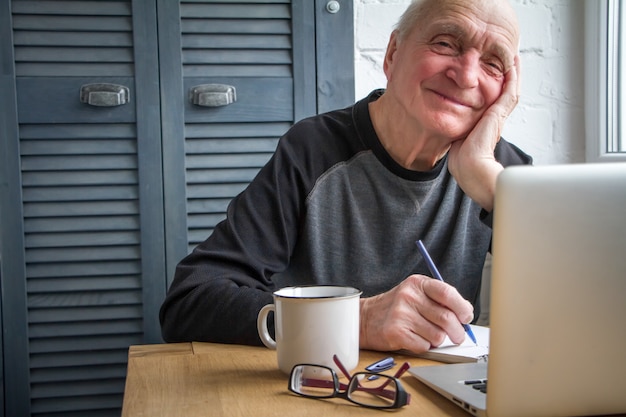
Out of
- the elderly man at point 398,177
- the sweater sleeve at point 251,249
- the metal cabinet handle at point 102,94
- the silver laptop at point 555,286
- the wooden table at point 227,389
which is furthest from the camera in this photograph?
the metal cabinet handle at point 102,94

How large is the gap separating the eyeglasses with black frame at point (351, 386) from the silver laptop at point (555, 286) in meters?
0.13

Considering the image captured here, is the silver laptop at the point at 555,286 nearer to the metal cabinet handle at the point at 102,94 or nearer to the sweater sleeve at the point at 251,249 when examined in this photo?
the sweater sleeve at the point at 251,249

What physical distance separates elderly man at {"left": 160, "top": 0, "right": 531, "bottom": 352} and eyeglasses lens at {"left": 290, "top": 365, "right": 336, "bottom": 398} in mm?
386

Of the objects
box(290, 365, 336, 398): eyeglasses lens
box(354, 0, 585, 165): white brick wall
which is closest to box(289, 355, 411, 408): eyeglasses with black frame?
box(290, 365, 336, 398): eyeglasses lens

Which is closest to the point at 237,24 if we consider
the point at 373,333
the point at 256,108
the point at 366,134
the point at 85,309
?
the point at 256,108

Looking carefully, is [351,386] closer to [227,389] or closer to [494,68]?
[227,389]

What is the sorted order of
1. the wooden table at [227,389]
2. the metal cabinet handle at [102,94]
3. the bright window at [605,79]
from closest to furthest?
the wooden table at [227,389] → the metal cabinet handle at [102,94] → the bright window at [605,79]

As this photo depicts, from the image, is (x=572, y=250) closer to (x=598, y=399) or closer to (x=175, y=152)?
(x=598, y=399)

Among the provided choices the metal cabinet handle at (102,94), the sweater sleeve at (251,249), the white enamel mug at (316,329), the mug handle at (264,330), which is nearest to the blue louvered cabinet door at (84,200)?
the metal cabinet handle at (102,94)

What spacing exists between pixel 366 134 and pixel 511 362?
2.88ft

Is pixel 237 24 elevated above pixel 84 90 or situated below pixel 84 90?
above

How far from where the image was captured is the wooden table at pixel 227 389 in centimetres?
72

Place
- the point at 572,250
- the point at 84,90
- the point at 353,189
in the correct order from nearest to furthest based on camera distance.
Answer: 1. the point at 572,250
2. the point at 353,189
3. the point at 84,90

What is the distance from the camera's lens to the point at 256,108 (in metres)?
1.85
